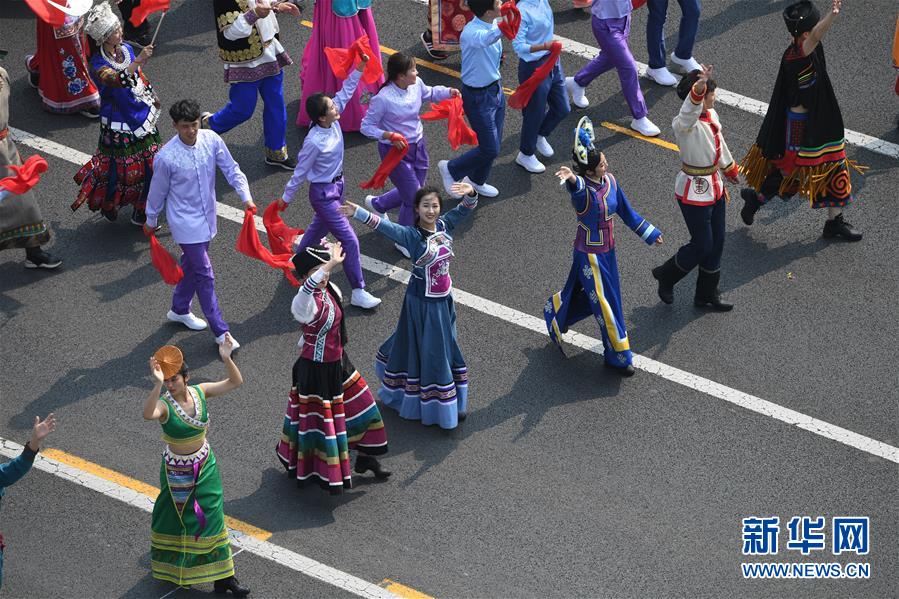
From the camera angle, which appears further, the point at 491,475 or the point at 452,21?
the point at 452,21

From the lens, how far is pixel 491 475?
10.3 metres

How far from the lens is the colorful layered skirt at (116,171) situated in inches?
483

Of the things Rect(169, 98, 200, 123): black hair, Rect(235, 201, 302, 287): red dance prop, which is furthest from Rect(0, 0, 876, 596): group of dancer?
Rect(235, 201, 302, 287): red dance prop

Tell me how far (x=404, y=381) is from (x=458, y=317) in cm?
111

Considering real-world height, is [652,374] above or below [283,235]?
below

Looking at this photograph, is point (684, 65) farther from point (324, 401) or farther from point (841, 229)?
point (324, 401)

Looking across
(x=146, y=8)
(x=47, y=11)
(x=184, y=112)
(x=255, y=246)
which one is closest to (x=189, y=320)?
(x=255, y=246)

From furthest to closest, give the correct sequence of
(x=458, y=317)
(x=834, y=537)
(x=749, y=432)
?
(x=458, y=317) < (x=749, y=432) < (x=834, y=537)

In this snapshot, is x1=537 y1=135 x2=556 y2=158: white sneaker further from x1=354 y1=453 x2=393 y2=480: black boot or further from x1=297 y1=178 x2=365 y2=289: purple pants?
x1=354 y1=453 x2=393 y2=480: black boot

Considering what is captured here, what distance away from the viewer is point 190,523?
9.16 meters

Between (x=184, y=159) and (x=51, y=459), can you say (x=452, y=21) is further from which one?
(x=51, y=459)

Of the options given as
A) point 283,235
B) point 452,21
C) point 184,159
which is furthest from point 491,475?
point 452,21

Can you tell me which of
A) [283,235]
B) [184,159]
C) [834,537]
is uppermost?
[184,159]

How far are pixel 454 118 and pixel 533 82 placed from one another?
980 millimetres
